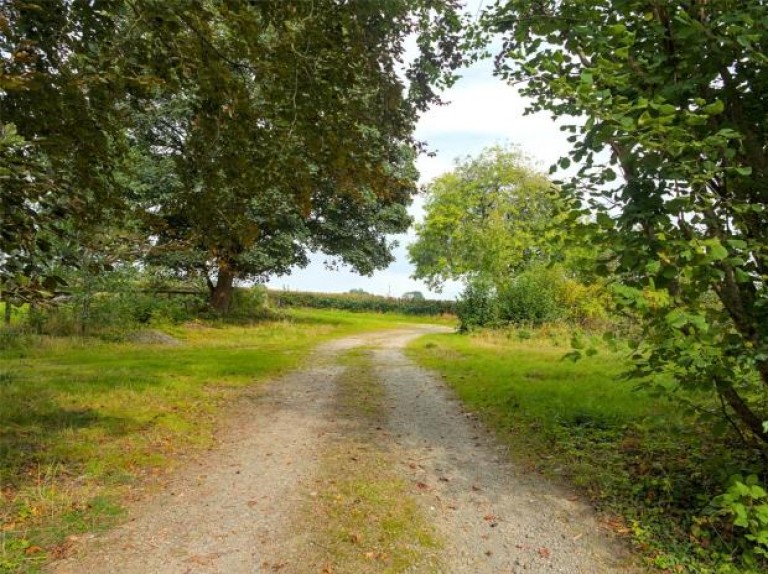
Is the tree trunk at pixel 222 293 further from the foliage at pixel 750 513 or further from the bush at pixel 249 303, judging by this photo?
the foliage at pixel 750 513

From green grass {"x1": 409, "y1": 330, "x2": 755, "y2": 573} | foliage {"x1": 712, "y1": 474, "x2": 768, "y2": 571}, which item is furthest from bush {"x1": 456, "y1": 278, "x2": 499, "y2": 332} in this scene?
foliage {"x1": 712, "y1": 474, "x2": 768, "y2": 571}

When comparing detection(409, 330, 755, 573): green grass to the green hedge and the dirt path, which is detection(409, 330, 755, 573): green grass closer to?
the dirt path

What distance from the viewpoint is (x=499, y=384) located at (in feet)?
37.1

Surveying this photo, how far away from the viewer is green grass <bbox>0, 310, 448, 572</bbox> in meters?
5.00

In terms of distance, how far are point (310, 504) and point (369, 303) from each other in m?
52.2

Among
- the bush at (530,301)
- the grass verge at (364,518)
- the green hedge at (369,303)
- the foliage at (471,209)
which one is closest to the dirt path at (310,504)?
the grass verge at (364,518)

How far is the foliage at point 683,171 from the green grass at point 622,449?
2.28ft

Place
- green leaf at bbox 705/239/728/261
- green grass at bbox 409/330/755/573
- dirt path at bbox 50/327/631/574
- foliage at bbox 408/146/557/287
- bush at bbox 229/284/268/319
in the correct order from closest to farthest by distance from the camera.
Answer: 1. green leaf at bbox 705/239/728/261
2. dirt path at bbox 50/327/631/574
3. green grass at bbox 409/330/755/573
4. bush at bbox 229/284/268/319
5. foliage at bbox 408/146/557/287

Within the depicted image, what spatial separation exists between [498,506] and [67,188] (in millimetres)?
5843

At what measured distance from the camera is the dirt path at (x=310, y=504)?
4.39m

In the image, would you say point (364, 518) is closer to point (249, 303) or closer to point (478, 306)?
point (478, 306)

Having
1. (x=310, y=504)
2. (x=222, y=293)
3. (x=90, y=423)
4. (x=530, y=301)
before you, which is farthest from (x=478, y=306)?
(x=310, y=504)

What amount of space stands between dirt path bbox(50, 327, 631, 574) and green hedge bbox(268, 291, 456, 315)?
46732 millimetres

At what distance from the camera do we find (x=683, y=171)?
4137mm
